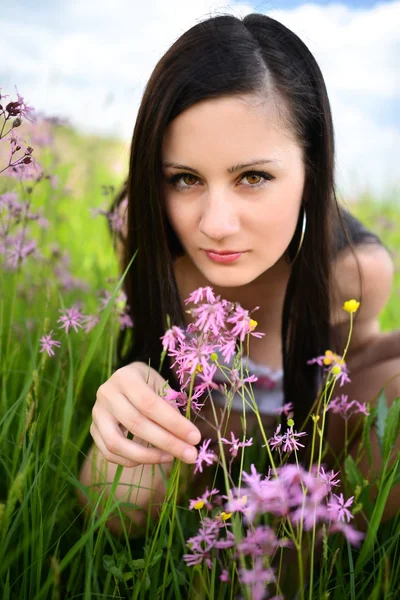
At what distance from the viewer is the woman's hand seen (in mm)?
971

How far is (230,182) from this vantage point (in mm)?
1385

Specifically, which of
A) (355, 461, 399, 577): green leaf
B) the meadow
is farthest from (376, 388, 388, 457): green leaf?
(355, 461, 399, 577): green leaf

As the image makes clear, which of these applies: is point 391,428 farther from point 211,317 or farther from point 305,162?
point 305,162

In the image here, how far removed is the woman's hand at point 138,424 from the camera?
3.19ft

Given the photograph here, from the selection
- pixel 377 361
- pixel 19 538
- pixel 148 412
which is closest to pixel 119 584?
pixel 19 538

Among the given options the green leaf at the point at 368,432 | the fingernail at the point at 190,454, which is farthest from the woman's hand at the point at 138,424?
the green leaf at the point at 368,432

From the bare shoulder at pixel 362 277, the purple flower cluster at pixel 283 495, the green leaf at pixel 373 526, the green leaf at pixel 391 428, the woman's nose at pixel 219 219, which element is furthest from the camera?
the bare shoulder at pixel 362 277

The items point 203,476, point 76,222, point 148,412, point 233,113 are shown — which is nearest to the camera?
point 148,412

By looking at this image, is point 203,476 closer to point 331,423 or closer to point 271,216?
point 331,423

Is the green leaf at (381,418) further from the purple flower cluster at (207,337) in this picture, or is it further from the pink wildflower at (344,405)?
the purple flower cluster at (207,337)

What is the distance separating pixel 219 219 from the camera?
135 cm

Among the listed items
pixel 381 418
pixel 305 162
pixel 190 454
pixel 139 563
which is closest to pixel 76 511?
pixel 139 563

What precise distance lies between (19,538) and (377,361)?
1.22 metres

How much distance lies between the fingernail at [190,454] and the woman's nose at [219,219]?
54 cm
